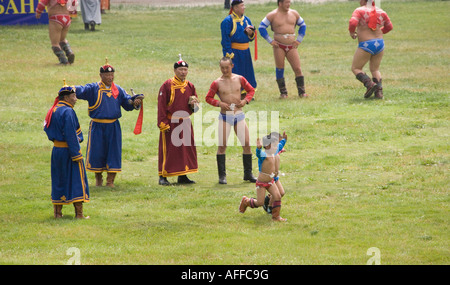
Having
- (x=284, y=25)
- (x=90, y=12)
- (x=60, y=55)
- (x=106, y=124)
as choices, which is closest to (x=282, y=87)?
(x=284, y=25)

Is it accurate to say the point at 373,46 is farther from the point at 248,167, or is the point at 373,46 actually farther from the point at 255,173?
the point at 248,167

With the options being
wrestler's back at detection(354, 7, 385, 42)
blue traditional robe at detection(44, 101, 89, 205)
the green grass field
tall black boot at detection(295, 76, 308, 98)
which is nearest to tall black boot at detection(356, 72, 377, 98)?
the green grass field

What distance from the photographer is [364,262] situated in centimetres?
861

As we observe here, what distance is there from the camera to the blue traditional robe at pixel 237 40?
57.5 feet

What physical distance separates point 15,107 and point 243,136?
8.35 m

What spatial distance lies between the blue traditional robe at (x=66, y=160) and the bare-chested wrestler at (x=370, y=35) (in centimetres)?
940

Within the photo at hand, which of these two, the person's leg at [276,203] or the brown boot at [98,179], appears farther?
the brown boot at [98,179]

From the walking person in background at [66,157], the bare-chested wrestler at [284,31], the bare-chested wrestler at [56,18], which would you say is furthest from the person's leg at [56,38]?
the walking person in background at [66,157]

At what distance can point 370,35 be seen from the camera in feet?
61.1

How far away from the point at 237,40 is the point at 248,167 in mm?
5452

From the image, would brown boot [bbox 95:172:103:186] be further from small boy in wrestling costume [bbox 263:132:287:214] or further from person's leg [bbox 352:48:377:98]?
person's leg [bbox 352:48:377:98]

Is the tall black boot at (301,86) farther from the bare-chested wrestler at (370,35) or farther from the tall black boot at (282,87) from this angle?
the bare-chested wrestler at (370,35)

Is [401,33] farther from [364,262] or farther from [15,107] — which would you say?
[364,262]

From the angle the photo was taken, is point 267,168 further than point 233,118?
No
